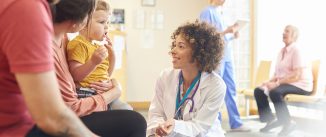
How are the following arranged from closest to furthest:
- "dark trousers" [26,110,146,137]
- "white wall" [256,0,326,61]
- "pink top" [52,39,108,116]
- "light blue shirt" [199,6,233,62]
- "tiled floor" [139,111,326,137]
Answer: "dark trousers" [26,110,146,137] < "pink top" [52,39,108,116] < "light blue shirt" [199,6,233,62] < "tiled floor" [139,111,326,137] < "white wall" [256,0,326,61]

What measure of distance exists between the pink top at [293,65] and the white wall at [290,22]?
0.46 m

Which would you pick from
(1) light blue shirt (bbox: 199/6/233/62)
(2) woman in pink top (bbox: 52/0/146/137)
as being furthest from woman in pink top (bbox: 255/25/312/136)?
(2) woman in pink top (bbox: 52/0/146/137)

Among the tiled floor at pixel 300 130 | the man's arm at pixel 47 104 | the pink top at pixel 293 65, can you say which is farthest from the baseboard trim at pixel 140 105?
the man's arm at pixel 47 104

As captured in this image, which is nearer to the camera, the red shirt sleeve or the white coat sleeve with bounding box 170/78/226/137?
the red shirt sleeve

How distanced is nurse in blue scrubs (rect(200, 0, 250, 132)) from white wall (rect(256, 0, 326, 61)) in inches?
45.8

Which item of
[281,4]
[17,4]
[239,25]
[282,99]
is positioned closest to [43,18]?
[17,4]

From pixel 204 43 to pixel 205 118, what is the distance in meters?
0.38

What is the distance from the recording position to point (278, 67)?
441cm

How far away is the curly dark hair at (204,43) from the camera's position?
2.03m

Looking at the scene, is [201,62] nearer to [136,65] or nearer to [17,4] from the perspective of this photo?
[17,4]

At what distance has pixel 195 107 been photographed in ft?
6.33

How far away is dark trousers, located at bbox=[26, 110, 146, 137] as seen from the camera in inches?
51.4

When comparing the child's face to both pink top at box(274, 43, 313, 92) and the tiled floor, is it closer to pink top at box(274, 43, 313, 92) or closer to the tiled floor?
the tiled floor

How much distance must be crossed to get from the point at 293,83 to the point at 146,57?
8.74ft
